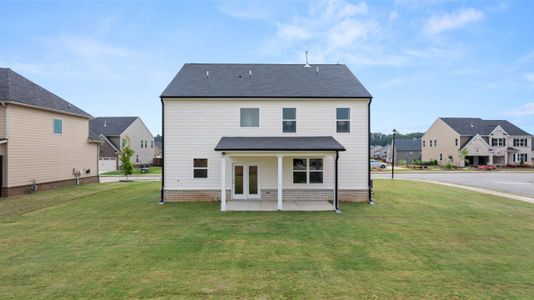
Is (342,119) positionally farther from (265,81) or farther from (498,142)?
(498,142)

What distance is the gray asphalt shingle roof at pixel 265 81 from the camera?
16578 millimetres

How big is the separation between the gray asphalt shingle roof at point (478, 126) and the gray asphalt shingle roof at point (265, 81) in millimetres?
43322

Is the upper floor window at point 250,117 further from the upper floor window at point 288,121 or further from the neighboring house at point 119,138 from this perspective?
the neighboring house at point 119,138

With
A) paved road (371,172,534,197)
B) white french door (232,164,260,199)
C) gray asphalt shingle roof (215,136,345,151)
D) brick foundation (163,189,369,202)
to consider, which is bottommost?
paved road (371,172,534,197)

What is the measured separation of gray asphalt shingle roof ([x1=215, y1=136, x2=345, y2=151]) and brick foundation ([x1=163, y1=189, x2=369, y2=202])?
9.20 ft

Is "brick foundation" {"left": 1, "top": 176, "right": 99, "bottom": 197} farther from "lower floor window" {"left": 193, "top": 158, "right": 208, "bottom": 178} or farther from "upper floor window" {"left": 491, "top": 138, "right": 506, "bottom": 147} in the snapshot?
"upper floor window" {"left": 491, "top": 138, "right": 506, "bottom": 147}

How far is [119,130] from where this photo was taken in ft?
147

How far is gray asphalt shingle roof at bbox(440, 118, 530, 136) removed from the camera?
169 ft

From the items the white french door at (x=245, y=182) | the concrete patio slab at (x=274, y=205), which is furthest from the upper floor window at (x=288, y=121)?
the concrete patio slab at (x=274, y=205)

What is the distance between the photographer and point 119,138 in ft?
143

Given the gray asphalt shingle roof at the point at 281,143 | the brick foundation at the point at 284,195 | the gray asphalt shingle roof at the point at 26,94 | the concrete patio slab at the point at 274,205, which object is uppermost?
the gray asphalt shingle roof at the point at 26,94

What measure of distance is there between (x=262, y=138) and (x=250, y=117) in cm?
143

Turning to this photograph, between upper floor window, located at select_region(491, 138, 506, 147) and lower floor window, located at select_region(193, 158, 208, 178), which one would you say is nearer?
lower floor window, located at select_region(193, 158, 208, 178)

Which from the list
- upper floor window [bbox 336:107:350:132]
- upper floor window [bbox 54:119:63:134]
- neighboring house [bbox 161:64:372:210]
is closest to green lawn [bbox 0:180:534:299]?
neighboring house [bbox 161:64:372:210]
